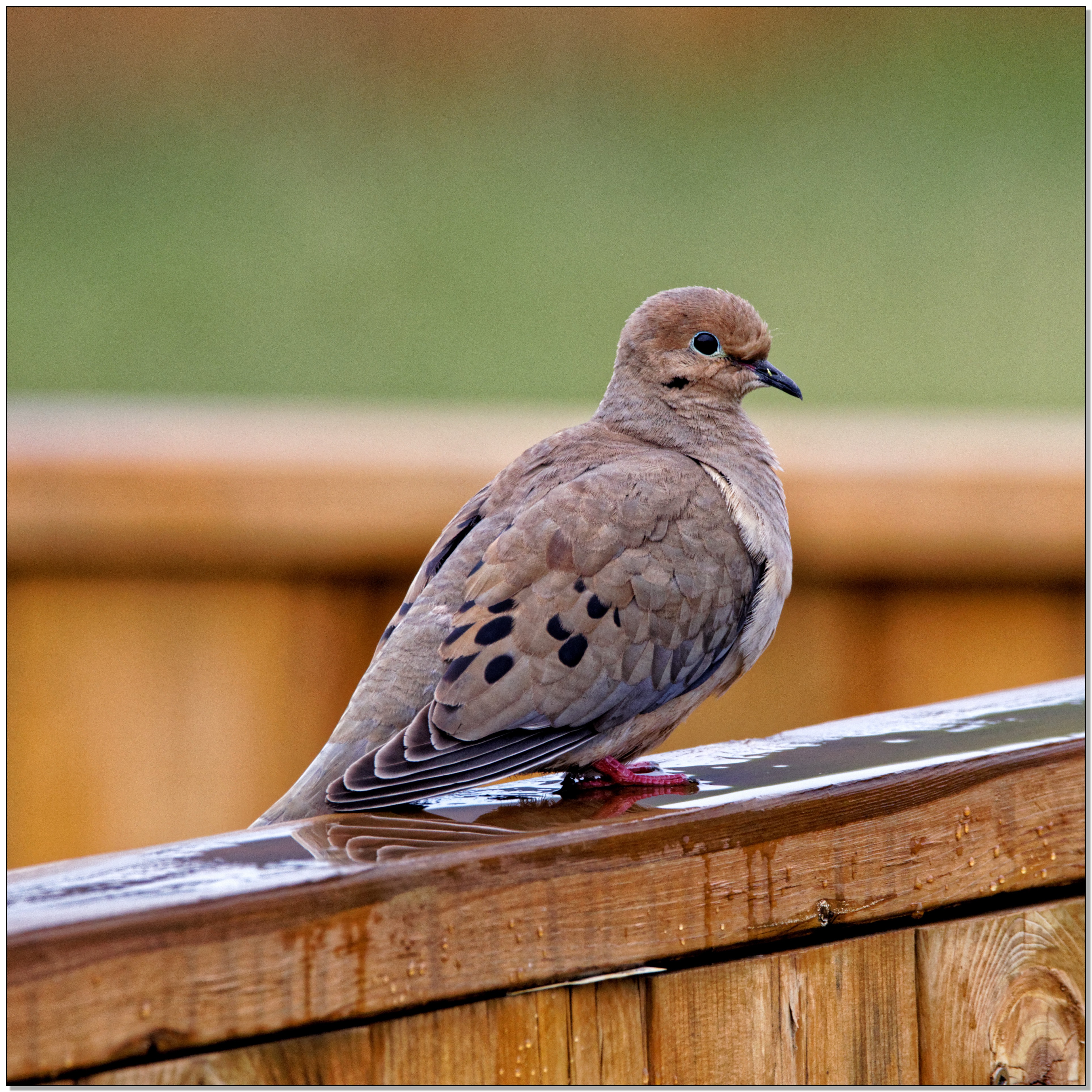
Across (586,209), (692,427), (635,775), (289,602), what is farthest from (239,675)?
(586,209)

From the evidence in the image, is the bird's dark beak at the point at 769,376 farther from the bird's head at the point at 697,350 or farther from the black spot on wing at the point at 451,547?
the black spot on wing at the point at 451,547

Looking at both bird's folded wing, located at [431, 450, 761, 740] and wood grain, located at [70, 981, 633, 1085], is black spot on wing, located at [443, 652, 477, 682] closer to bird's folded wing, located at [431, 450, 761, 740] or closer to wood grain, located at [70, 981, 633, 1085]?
bird's folded wing, located at [431, 450, 761, 740]

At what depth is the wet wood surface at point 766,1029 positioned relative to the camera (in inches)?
70.7

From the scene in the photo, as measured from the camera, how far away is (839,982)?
2.15 meters

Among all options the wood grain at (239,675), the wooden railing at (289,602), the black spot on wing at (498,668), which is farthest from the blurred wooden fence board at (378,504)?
the black spot on wing at (498,668)

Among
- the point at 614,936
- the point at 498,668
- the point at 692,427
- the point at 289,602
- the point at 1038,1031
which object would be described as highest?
the point at 692,427

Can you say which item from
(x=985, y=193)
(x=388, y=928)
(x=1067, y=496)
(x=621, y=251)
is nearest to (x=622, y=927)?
(x=388, y=928)

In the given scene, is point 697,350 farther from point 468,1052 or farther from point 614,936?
point 468,1052

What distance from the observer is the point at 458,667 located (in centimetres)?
261

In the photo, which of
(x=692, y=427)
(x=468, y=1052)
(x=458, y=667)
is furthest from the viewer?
(x=692, y=427)

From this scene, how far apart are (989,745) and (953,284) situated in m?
8.31

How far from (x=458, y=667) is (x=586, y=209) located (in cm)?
800

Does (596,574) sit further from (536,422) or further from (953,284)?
(953,284)

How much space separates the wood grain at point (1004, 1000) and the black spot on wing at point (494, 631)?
0.92 metres
